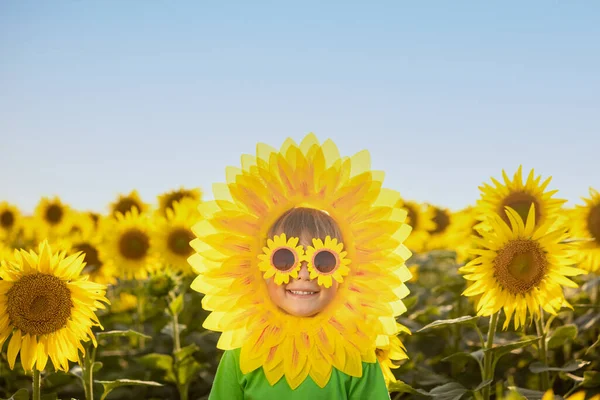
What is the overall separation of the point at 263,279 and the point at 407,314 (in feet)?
12.2

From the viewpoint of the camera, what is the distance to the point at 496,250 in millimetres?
3664

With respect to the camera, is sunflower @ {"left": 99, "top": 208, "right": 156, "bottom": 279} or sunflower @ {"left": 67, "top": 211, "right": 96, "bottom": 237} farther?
sunflower @ {"left": 67, "top": 211, "right": 96, "bottom": 237}

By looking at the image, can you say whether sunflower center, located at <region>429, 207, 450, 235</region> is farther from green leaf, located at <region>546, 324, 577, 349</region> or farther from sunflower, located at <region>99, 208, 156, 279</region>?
green leaf, located at <region>546, 324, 577, 349</region>

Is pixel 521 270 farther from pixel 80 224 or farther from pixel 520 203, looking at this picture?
pixel 80 224

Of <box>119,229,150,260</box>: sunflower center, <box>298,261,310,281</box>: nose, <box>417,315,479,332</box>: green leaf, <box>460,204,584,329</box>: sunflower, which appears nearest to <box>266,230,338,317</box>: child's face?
<box>298,261,310,281</box>: nose

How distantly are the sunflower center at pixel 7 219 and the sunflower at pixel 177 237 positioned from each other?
5.73 meters

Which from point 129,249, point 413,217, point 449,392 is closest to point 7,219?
point 129,249

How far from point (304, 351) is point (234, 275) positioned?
45 centimetres

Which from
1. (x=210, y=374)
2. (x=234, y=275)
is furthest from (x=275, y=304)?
(x=210, y=374)

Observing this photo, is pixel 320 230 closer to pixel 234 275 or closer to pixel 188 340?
pixel 234 275

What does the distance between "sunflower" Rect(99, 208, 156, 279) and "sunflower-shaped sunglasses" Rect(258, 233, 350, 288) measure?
438 cm

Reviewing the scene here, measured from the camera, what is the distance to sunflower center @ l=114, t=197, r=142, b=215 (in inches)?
349

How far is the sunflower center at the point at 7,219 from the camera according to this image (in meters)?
11.0

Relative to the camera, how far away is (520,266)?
3605 mm
